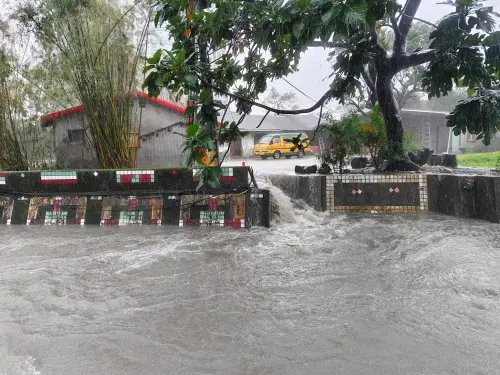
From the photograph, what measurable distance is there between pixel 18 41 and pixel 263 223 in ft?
17.2

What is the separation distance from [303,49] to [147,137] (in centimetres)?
698

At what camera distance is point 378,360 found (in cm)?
210

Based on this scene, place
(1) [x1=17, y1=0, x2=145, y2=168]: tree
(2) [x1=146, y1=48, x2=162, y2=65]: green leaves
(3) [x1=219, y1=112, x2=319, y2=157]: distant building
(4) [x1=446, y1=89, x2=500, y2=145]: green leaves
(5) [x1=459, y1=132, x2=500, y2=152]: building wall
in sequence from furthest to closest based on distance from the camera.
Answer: (3) [x1=219, y1=112, x2=319, y2=157]: distant building → (5) [x1=459, y1=132, x2=500, y2=152]: building wall → (1) [x1=17, y1=0, x2=145, y2=168]: tree → (4) [x1=446, y1=89, x2=500, y2=145]: green leaves → (2) [x1=146, y1=48, x2=162, y2=65]: green leaves

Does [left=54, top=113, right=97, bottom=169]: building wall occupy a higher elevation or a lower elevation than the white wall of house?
lower

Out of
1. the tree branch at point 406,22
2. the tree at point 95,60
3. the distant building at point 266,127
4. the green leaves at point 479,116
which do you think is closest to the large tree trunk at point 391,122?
the tree branch at point 406,22

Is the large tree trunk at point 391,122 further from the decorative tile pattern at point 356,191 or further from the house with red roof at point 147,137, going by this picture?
the house with red roof at point 147,137

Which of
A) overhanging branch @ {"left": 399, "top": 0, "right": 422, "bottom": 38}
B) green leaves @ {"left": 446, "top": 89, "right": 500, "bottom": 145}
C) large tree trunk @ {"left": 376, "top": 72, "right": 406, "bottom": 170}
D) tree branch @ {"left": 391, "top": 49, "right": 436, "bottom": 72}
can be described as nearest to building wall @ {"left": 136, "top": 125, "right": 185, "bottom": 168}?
large tree trunk @ {"left": 376, "top": 72, "right": 406, "bottom": 170}

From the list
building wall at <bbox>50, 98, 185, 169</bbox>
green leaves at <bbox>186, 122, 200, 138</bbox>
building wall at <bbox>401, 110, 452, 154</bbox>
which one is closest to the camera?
green leaves at <bbox>186, 122, 200, 138</bbox>

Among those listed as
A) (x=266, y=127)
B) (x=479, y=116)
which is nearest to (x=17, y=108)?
(x=479, y=116)

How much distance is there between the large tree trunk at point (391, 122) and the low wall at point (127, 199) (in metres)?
2.98

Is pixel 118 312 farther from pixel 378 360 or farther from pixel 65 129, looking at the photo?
pixel 65 129

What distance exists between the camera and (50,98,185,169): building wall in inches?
362

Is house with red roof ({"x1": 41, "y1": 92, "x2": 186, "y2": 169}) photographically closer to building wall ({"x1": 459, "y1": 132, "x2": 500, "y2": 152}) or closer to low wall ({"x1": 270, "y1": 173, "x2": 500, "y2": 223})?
low wall ({"x1": 270, "y1": 173, "x2": 500, "y2": 223})

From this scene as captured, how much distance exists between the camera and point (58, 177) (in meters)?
5.59
